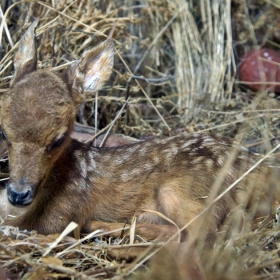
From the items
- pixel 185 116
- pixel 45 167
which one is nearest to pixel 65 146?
pixel 45 167

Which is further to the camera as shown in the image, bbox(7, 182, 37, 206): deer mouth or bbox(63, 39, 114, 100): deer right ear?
bbox(63, 39, 114, 100): deer right ear

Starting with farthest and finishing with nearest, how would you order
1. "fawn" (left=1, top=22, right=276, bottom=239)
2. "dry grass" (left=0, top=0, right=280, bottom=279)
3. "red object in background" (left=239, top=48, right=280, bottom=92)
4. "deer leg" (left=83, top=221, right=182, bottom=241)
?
1. "red object in background" (left=239, top=48, right=280, bottom=92)
2. "deer leg" (left=83, top=221, right=182, bottom=241)
3. "fawn" (left=1, top=22, right=276, bottom=239)
4. "dry grass" (left=0, top=0, right=280, bottom=279)

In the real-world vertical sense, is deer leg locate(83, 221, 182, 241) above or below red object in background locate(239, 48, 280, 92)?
below

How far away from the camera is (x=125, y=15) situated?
636cm

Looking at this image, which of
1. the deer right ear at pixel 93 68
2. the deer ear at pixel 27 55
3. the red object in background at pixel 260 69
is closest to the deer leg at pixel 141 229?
the deer right ear at pixel 93 68

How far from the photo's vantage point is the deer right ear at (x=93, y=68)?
13.6ft

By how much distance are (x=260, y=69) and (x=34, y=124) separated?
320 cm

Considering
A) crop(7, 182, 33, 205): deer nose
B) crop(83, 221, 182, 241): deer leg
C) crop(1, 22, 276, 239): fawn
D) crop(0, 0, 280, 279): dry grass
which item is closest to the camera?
crop(0, 0, 280, 279): dry grass

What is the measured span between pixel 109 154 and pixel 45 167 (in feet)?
3.01

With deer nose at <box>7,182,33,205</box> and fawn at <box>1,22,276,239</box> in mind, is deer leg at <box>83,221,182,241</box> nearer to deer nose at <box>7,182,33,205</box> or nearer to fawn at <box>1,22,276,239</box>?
fawn at <box>1,22,276,239</box>

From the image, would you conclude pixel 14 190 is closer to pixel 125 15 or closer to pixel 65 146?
pixel 65 146

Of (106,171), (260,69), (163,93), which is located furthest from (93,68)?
(260,69)

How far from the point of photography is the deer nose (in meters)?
3.39

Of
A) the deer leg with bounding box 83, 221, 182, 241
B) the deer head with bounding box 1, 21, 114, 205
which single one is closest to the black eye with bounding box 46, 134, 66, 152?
the deer head with bounding box 1, 21, 114, 205
